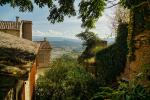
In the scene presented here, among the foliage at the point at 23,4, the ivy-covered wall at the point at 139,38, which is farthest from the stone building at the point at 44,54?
the ivy-covered wall at the point at 139,38

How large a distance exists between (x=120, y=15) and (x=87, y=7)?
26.7m

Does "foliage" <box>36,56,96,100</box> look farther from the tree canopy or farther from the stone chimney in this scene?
the stone chimney

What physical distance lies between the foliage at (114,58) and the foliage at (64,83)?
1.58 meters

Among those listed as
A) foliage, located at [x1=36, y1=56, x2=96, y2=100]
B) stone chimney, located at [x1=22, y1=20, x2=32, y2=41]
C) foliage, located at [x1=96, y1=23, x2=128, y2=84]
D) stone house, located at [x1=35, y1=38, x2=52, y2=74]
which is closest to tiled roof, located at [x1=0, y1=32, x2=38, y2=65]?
foliage, located at [x1=36, y1=56, x2=96, y2=100]

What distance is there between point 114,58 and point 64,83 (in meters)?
4.23

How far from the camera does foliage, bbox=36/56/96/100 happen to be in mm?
22516

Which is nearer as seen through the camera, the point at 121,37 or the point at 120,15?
the point at 121,37

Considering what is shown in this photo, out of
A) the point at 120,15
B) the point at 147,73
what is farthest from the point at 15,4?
the point at 120,15

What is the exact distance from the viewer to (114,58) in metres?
24.8

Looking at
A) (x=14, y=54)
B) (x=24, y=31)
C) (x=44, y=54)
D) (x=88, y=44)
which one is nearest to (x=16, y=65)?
(x=14, y=54)

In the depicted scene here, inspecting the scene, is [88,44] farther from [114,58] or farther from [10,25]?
[10,25]

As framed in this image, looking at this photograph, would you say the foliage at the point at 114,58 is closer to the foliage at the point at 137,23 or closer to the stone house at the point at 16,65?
the stone house at the point at 16,65

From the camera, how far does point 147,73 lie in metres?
6.99

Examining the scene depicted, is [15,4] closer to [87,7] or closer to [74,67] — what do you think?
[87,7]
